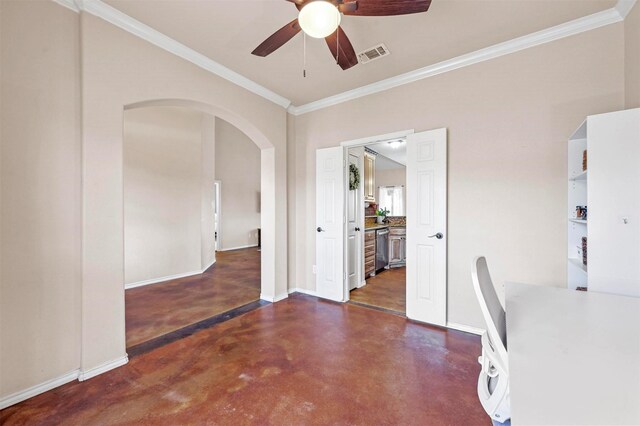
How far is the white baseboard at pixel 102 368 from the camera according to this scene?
1.97m

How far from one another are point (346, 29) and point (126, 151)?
150 inches

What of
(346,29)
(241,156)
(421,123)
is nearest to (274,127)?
(346,29)

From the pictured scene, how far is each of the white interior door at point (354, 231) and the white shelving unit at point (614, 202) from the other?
2.49 meters

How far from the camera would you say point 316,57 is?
271 cm

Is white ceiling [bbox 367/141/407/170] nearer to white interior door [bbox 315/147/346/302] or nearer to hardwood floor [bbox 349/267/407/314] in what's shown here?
white interior door [bbox 315/147/346/302]

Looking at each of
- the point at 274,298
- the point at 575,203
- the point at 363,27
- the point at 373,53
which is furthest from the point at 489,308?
the point at 274,298

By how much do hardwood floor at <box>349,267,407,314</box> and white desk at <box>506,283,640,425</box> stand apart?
81.7 inches

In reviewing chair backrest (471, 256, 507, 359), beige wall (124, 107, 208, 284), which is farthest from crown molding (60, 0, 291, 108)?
chair backrest (471, 256, 507, 359)

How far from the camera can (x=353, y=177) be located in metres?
4.13

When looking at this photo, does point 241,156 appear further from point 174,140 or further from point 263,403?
point 263,403

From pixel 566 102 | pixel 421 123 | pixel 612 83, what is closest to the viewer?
pixel 612 83

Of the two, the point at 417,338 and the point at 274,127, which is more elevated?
the point at 274,127

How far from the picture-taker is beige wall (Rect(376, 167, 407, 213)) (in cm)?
862

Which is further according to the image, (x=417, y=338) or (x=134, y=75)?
(x=417, y=338)
